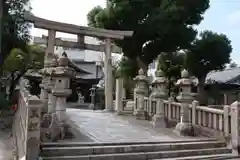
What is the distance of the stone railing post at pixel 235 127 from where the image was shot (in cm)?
830

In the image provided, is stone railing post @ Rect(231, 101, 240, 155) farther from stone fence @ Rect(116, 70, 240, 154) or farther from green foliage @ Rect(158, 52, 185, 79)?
green foliage @ Rect(158, 52, 185, 79)

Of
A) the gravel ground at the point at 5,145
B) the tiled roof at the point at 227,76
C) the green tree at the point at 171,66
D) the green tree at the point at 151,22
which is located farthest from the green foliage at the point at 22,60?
the tiled roof at the point at 227,76

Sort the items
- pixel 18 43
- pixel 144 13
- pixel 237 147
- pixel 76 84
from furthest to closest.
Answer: pixel 76 84
pixel 144 13
pixel 18 43
pixel 237 147

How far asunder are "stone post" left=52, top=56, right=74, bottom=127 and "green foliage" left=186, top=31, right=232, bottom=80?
1307 cm

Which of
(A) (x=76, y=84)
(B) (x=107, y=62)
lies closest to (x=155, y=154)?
(B) (x=107, y=62)

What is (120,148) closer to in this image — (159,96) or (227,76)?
(159,96)

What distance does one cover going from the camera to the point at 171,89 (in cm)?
2122

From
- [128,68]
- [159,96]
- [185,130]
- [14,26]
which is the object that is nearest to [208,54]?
[128,68]

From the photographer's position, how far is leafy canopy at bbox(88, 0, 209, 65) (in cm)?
1695

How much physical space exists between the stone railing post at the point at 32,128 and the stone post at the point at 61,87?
1488mm

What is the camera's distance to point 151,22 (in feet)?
55.4

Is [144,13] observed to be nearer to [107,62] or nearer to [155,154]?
[107,62]

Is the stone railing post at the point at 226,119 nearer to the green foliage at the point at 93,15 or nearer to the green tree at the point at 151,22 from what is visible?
the green tree at the point at 151,22

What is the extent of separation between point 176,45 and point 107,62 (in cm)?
509
